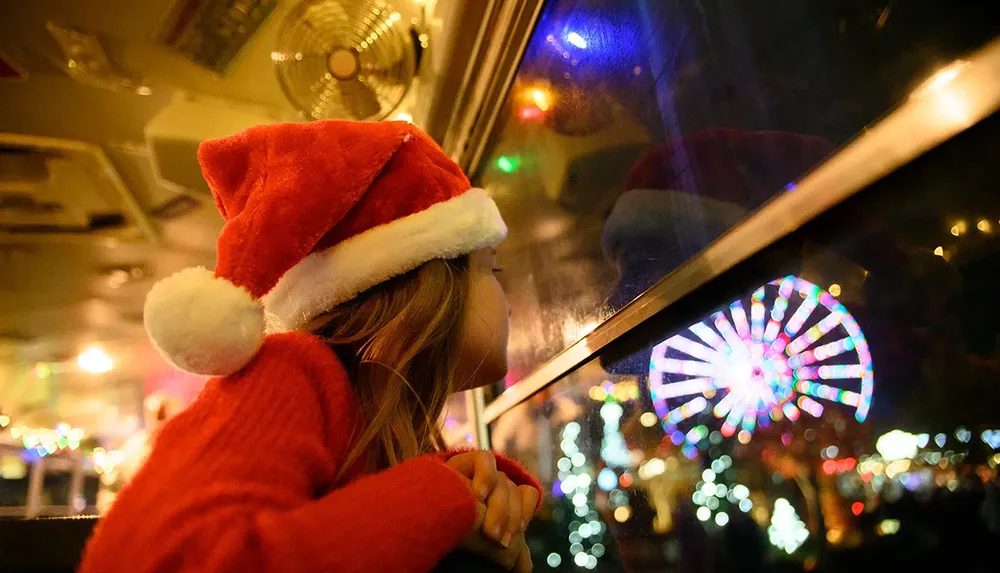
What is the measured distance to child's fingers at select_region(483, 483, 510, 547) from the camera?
0.58 metres

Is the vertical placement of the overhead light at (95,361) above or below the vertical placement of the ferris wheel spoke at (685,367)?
above

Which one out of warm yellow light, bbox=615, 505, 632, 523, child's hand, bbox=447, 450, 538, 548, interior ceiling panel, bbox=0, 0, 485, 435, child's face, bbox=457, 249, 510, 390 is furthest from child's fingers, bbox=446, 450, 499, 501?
interior ceiling panel, bbox=0, 0, 485, 435

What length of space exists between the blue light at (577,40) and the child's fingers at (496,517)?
2.62 ft

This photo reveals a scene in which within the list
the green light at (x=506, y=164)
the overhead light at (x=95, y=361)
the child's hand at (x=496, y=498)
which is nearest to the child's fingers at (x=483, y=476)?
the child's hand at (x=496, y=498)

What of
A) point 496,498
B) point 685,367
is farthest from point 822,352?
point 496,498

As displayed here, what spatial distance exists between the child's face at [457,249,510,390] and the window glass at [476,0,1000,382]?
214 mm

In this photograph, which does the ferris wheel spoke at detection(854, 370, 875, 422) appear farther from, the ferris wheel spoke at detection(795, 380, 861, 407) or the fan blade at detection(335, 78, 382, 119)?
the fan blade at detection(335, 78, 382, 119)

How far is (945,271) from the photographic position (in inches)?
17.8

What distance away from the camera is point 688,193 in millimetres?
775

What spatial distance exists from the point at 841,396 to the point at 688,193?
0.32m

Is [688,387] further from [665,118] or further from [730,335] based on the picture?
[665,118]

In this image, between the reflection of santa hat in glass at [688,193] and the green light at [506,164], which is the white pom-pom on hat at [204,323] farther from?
the green light at [506,164]

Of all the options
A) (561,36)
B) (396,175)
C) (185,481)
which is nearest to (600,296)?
(396,175)

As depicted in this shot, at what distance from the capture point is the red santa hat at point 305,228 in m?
0.58
